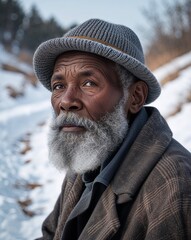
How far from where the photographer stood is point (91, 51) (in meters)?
1.84

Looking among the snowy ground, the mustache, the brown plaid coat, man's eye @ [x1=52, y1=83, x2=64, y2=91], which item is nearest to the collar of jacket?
the brown plaid coat

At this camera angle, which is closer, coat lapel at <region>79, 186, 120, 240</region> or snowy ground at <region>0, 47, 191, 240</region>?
coat lapel at <region>79, 186, 120, 240</region>

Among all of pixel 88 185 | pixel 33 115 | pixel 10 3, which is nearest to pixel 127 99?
pixel 88 185

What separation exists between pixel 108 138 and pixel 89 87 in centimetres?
37

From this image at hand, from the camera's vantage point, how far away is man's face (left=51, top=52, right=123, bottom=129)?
6.18ft

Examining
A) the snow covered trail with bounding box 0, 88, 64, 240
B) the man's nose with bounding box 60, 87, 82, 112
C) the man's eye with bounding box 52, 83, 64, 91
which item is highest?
the man's eye with bounding box 52, 83, 64, 91

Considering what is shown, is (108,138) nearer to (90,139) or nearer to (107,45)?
(90,139)

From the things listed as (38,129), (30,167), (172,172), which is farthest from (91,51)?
(38,129)

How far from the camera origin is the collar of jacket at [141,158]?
1.56 m

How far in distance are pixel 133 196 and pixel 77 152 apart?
21.0 inches

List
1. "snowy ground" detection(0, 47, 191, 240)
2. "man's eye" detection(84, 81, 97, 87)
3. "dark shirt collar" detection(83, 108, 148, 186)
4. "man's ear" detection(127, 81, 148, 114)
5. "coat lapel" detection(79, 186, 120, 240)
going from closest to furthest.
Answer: "coat lapel" detection(79, 186, 120, 240)
"dark shirt collar" detection(83, 108, 148, 186)
"man's eye" detection(84, 81, 97, 87)
"man's ear" detection(127, 81, 148, 114)
"snowy ground" detection(0, 47, 191, 240)

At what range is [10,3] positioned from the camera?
51656mm

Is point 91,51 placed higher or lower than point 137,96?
higher

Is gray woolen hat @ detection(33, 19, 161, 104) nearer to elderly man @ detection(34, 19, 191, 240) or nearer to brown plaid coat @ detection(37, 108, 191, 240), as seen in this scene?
elderly man @ detection(34, 19, 191, 240)
